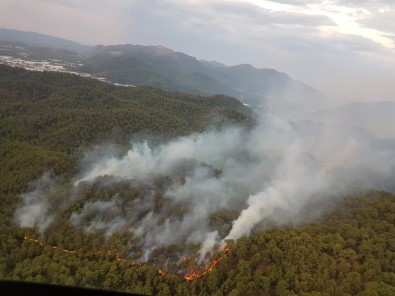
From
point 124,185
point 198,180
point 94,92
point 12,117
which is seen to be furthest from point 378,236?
point 94,92

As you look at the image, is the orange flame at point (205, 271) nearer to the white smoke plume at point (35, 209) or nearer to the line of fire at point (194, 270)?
the line of fire at point (194, 270)

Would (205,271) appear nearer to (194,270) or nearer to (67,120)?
(194,270)

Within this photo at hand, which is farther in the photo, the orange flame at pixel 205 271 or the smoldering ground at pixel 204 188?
the smoldering ground at pixel 204 188

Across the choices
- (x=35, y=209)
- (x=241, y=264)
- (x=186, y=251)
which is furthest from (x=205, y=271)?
(x=35, y=209)

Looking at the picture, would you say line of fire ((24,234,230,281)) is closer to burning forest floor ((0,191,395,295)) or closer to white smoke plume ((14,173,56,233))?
burning forest floor ((0,191,395,295))

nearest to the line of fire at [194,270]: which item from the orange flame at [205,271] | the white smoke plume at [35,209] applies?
the orange flame at [205,271]

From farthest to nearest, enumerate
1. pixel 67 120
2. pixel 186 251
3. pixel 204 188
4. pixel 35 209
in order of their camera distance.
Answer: pixel 67 120, pixel 204 188, pixel 35 209, pixel 186 251

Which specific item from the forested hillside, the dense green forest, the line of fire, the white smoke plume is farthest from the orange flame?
the forested hillside

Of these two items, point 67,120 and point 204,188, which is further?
point 67,120
